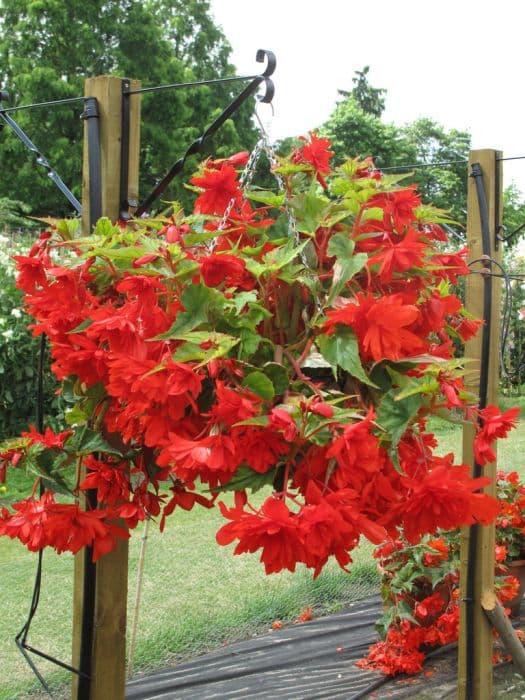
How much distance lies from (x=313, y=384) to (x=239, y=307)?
16 cm

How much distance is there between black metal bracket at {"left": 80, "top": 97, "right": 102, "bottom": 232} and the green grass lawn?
229 cm

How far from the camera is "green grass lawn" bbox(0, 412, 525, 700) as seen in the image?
139 inches

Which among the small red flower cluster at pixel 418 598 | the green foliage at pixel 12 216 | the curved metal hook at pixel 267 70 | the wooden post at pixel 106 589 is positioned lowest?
the small red flower cluster at pixel 418 598

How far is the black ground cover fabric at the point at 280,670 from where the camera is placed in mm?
3129

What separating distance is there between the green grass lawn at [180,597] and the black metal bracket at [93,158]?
229cm

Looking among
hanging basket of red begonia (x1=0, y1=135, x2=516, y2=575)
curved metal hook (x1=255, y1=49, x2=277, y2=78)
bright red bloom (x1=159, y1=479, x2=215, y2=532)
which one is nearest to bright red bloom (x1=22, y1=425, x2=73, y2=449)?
hanging basket of red begonia (x1=0, y1=135, x2=516, y2=575)

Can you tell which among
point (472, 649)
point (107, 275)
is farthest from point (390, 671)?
point (107, 275)

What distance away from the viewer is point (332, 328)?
1.14 meters

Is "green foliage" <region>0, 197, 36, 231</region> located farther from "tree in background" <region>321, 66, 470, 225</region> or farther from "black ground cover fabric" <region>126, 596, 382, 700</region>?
"black ground cover fabric" <region>126, 596, 382, 700</region>

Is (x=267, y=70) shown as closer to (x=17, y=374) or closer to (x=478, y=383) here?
(x=478, y=383)

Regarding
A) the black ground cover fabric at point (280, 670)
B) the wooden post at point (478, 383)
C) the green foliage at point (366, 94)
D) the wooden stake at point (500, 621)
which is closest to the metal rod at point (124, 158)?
the wooden post at point (478, 383)

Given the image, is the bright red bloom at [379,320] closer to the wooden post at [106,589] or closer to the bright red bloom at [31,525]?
the bright red bloom at [31,525]

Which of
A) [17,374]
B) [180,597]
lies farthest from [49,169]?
[17,374]

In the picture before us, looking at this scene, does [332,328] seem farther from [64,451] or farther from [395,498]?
[64,451]
